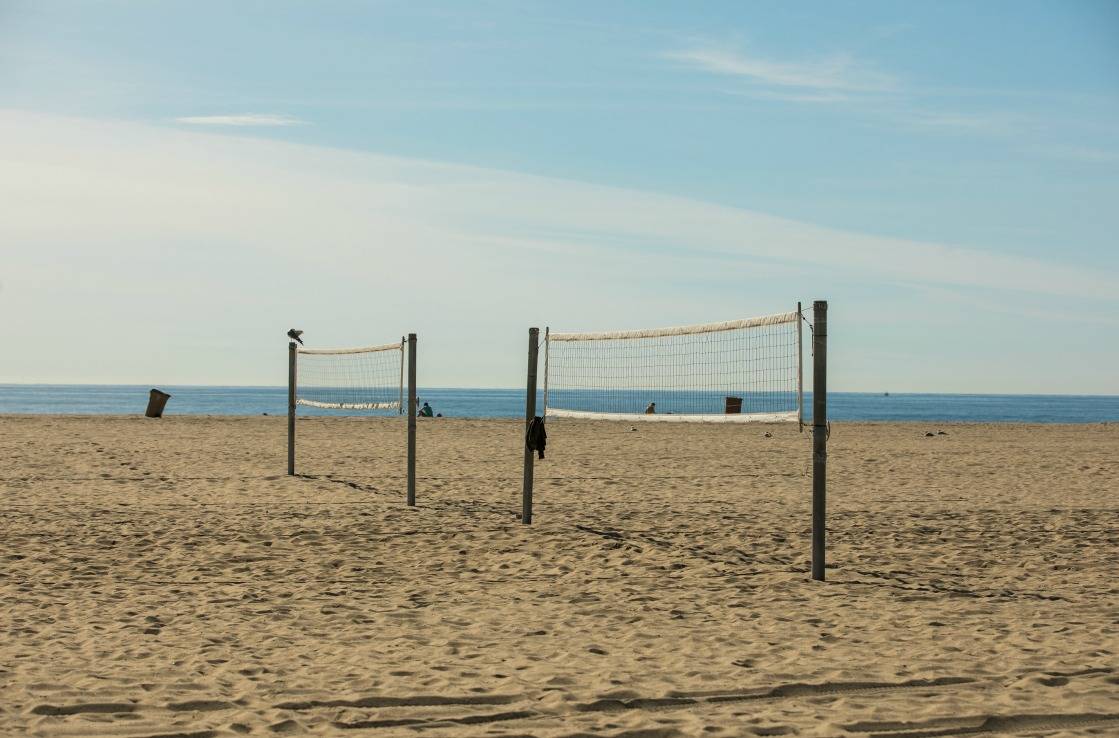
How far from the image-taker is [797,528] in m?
9.80

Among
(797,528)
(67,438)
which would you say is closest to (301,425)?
(67,438)

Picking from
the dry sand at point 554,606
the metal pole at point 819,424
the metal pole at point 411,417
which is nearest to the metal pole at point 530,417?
the dry sand at point 554,606

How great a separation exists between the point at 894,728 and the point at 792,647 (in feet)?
4.35

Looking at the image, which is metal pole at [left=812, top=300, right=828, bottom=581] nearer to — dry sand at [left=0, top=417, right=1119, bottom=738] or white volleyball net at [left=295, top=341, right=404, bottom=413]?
dry sand at [left=0, top=417, right=1119, bottom=738]

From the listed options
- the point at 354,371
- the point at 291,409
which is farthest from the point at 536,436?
the point at 291,409

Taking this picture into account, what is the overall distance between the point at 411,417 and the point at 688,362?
3075 mm

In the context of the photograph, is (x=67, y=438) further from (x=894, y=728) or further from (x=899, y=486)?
(x=894, y=728)

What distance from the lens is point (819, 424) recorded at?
743cm

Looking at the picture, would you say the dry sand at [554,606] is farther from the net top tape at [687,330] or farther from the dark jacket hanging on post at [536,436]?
the net top tape at [687,330]

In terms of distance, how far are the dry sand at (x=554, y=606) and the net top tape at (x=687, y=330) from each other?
5.70 feet

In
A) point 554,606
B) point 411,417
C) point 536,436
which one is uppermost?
point 411,417

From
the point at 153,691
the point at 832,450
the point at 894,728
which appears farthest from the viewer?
the point at 832,450

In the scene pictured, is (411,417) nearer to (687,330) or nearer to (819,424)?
(687,330)

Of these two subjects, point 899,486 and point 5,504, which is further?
point 899,486
